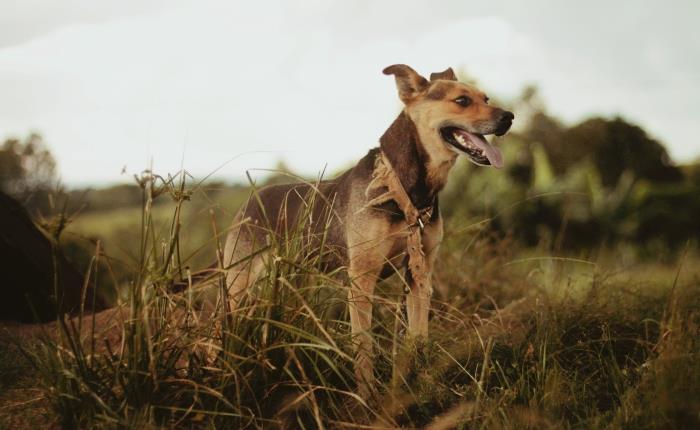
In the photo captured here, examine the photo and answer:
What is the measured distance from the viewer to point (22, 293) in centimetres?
503

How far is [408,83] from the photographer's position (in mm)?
4281

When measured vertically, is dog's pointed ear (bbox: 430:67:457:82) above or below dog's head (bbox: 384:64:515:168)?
above

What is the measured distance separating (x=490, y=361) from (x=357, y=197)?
1.39 metres

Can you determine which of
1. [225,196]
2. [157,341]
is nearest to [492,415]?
[157,341]

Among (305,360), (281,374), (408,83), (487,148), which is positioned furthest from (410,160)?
(281,374)

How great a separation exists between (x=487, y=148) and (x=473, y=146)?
119mm

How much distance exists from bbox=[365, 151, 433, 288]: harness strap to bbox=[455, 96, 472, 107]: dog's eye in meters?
0.70

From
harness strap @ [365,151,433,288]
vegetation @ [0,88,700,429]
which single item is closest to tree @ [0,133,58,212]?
vegetation @ [0,88,700,429]

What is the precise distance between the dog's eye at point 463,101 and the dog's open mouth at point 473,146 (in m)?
0.19

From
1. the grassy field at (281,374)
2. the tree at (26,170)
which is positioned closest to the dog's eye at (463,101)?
the grassy field at (281,374)

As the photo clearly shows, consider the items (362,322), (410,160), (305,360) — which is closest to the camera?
(305,360)

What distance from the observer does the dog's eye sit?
13.6 ft

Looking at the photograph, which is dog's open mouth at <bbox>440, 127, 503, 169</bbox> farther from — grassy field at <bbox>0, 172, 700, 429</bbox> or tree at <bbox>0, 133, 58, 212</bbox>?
tree at <bbox>0, 133, 58, 212</bbox>

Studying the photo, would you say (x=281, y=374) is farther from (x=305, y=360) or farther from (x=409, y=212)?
(x=409, y=212)
